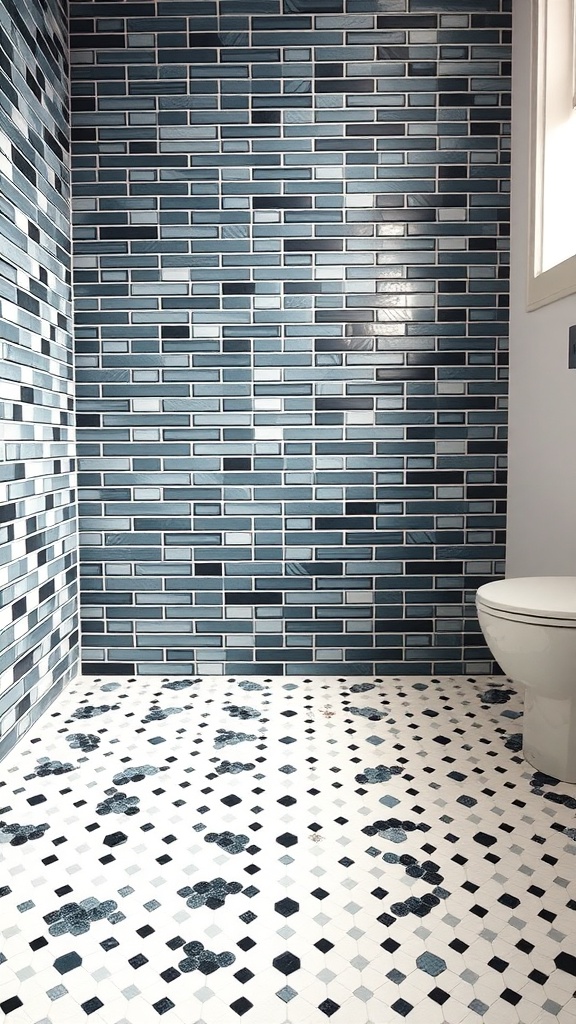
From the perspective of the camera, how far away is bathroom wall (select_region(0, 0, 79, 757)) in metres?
2.15

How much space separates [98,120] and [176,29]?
0.44 meters

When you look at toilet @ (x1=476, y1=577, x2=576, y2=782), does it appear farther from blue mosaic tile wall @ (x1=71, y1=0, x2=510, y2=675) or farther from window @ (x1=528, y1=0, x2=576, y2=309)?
window @ (x1=528, y1=0, x2=576, y2=309)

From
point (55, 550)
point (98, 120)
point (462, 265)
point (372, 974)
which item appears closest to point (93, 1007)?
point (372, 974)

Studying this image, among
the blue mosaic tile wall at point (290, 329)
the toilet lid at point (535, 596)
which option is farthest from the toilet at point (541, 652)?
the blue mosaic tile wall at point (290, 329)

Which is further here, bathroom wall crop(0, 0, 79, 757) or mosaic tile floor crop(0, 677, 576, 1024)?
bathroom wall crop(0, 0, 79, 757)

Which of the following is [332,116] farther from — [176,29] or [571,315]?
[571,315]

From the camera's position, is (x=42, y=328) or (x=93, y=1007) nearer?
(x=93, y=1007)

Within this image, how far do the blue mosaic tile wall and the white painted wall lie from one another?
7cm

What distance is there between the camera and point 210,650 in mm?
2838

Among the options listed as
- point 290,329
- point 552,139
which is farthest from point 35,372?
point 552,139

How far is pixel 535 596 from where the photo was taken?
1.84m

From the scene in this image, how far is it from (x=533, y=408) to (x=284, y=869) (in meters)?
1.75

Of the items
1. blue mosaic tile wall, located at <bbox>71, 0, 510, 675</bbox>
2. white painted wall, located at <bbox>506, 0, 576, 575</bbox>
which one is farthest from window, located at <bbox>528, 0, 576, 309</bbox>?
blue mosaic tile wall, located at <bbox>71, 0, 510, 675</bbox>

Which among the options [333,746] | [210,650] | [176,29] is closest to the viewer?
[333,746]
